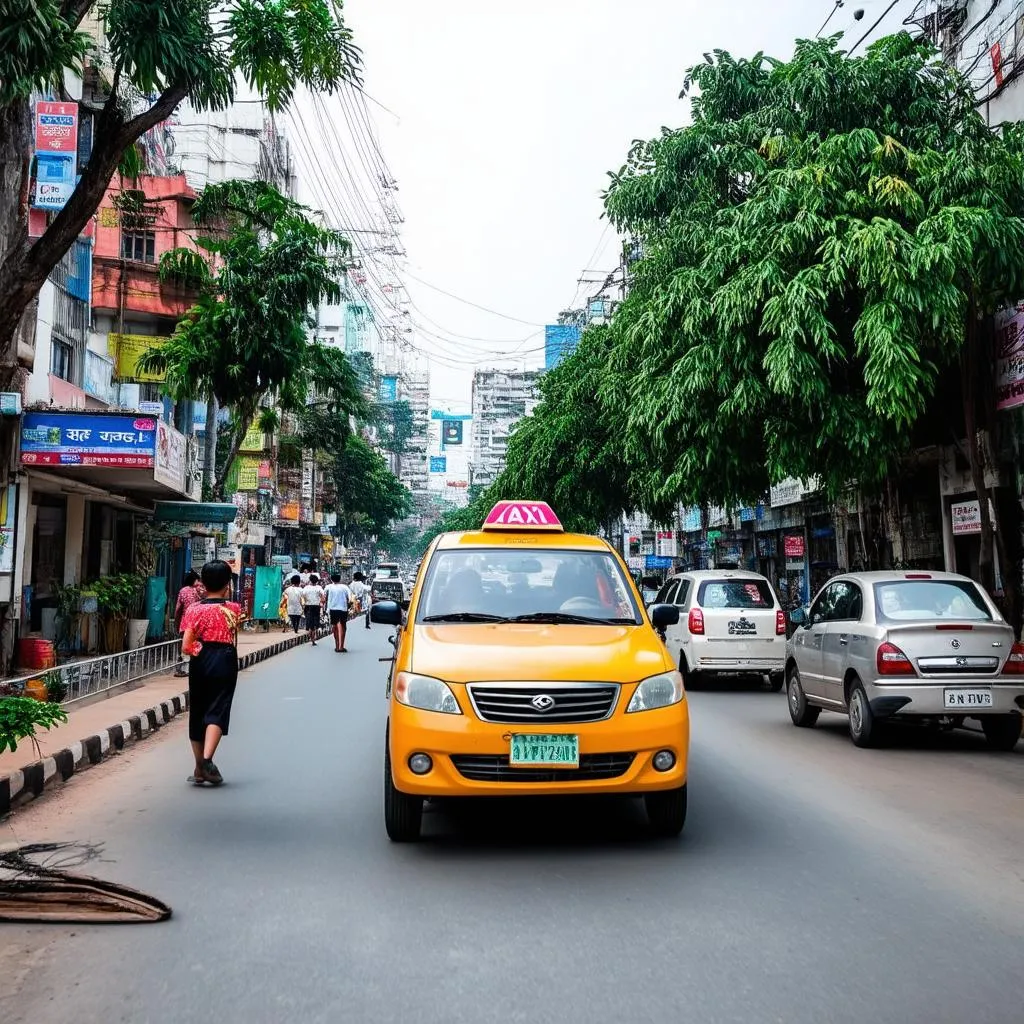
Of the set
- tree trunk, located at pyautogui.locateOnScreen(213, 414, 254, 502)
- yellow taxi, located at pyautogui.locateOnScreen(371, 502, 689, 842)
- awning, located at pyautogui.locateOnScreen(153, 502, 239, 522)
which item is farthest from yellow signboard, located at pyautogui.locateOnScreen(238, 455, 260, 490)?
yellow taxi, located at pyautogui.locateOnScreen(371, 502, 689, 842)

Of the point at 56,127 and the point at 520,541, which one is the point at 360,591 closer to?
the point at 56,127

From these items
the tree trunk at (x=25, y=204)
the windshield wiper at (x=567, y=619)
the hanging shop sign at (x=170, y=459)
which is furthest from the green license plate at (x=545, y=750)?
the hanging shop sign at (x=170, y=459)

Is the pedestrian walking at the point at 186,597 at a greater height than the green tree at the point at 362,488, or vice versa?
the green tree at the point at 362,488

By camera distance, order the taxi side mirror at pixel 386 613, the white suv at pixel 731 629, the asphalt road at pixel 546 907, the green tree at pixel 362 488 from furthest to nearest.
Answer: the green tree at pixel 362 488, the white suv at pixel 731 629, the taxi side mirror at pixel 386 613, the asphalt road at pixel 546 907

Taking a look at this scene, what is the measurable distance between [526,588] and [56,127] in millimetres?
14615

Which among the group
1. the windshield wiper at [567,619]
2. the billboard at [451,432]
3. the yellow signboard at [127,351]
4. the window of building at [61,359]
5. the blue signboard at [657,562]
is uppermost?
the billboard at [451,432]

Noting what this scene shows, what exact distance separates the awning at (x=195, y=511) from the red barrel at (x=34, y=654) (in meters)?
7.51

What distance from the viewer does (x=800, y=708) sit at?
11797mm

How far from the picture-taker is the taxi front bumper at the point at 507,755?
224 inches

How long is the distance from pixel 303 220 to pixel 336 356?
6162 mm

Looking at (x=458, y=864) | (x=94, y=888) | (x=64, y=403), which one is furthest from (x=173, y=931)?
(x=64, y=403)

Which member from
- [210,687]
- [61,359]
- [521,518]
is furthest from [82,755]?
[61,359]

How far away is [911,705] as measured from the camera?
376 inches

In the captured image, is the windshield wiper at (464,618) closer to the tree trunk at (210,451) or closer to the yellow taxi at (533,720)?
the yellow taxi at (533,720)
